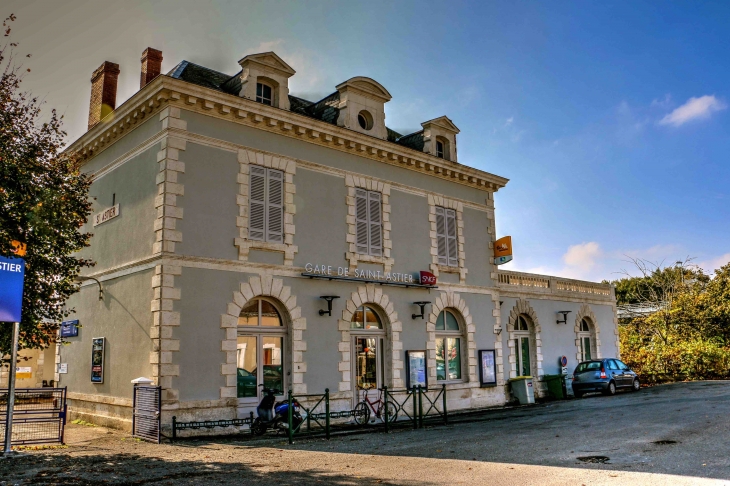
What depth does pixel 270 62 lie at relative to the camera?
51.2ft

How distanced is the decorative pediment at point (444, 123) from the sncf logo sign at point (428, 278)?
16.1 ft

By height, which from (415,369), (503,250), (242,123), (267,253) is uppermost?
(242,123)

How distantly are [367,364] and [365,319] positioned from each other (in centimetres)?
121

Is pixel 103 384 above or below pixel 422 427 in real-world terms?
above

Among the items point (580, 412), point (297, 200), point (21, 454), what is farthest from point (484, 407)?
point (21, 454)

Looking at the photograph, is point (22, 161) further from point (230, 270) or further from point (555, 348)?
point (555, 348)

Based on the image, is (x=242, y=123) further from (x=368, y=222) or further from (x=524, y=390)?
(x=524, y=390)

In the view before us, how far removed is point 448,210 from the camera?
780 inches

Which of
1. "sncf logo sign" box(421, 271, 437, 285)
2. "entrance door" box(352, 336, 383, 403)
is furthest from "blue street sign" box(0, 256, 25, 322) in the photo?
"sncf logo sign" box(421, 271, 437, 285)

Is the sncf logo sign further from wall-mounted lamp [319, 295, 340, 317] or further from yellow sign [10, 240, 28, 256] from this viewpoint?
yellow sign [10, 240, 28, 256]

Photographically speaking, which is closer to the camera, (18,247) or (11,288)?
(11,288)

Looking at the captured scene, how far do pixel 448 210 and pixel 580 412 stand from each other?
7.23 m

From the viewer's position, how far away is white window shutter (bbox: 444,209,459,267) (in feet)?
64.0

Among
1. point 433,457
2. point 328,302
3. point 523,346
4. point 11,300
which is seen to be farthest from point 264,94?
point 523,346
